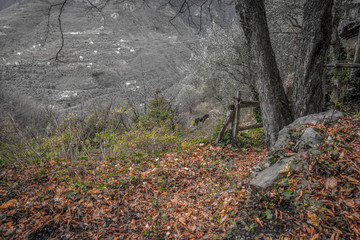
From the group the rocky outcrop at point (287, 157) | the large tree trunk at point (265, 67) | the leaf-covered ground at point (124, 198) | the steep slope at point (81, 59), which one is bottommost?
the leaf-covered ground at point (124, 198)

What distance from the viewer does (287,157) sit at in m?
2.90

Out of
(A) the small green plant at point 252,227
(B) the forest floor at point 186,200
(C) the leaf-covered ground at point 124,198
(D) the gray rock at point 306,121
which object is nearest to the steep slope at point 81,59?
(C) the leaf-covered ground at point 124,198

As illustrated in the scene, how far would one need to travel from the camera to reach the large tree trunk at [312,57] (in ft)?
10.9

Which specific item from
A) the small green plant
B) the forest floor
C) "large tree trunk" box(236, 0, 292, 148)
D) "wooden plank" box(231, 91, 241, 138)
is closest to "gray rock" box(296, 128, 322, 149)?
the forest floor

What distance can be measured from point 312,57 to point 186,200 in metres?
3.78

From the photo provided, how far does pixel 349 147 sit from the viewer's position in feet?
7.95

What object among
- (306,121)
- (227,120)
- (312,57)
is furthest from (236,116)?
(312,57)

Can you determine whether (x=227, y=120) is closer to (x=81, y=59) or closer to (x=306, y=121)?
(x=306, y=121)

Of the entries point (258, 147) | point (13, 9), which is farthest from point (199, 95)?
point (13, 9)

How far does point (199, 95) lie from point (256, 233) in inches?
1133

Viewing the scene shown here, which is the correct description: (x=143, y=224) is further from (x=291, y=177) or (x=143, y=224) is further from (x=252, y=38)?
(x=252, y=38)

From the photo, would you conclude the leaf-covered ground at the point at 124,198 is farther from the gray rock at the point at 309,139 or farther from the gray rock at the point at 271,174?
the gray rock at the point at 309,139

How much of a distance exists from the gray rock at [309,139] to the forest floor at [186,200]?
118 mm

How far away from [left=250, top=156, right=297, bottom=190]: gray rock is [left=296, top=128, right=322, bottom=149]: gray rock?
0.30 meters
